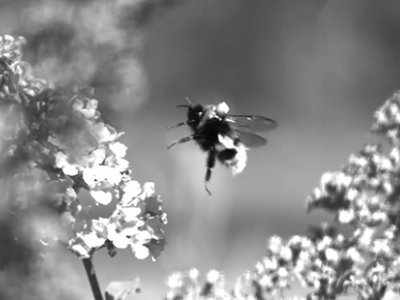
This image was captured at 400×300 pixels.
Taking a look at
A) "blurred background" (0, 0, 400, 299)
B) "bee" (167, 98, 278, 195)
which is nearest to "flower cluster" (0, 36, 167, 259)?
"bee" (167, 98, 278, 195)

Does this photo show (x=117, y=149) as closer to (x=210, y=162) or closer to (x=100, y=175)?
(x=100, y=175)

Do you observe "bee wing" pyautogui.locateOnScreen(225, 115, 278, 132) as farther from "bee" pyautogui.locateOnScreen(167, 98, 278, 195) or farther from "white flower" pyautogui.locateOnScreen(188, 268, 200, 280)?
"white flower" pyautogui.locateOnScreen(188, 268, 200, 280)

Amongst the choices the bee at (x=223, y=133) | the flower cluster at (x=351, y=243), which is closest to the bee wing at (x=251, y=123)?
the bee at (x=223, y=133)

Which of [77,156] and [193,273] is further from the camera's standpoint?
[193,273]

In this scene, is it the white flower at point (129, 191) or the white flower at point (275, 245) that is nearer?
the white flower at point (129, 191)

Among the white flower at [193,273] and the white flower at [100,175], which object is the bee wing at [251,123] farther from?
the white flower at [100,175]

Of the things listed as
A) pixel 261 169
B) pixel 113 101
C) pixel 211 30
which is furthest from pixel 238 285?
pixel 211 30

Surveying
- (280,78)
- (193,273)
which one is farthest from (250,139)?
(280,78)
